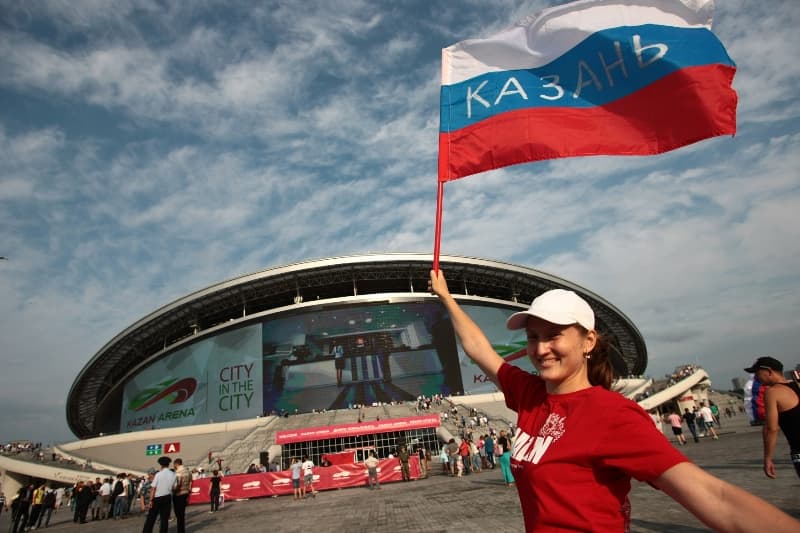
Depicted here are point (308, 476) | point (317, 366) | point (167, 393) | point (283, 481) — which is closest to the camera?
point (308, 476)

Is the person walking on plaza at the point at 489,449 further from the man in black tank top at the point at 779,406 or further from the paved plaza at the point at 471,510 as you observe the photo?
the man in black tank top at the point at 779,406

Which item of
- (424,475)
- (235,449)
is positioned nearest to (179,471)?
(424,475)

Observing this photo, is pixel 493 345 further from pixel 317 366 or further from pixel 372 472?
pixel 372 472

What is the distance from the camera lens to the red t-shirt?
1693mm

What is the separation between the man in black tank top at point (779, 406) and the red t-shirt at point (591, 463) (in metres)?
3.46

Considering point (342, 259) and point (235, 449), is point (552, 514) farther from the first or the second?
point (342, 259)

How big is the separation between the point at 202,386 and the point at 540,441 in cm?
5088

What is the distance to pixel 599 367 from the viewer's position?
239 cm

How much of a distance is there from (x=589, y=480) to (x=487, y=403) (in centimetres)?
4168

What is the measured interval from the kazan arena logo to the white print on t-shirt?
5122 centimetres

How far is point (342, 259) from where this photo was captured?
50875mm

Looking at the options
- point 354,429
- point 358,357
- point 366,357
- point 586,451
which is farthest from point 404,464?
point 358,357

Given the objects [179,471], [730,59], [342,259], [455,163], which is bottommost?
[179,471]

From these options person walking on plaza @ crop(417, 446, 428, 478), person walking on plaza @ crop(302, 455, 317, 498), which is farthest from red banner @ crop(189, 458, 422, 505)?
person walking on plaza @ crop(302, 455, 317, 498)
